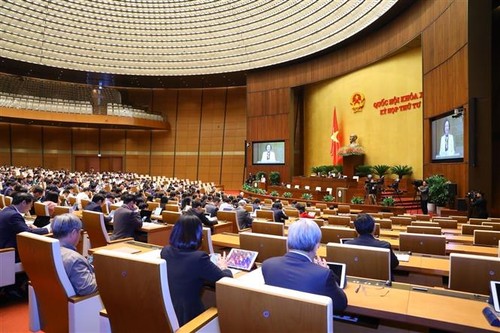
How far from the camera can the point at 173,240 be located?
7.68ft

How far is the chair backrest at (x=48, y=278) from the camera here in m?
2.49

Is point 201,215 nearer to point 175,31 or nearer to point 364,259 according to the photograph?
point 364,259

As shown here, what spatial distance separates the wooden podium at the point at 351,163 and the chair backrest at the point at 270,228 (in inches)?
484

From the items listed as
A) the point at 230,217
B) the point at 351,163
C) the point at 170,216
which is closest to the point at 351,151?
the point at 351,163

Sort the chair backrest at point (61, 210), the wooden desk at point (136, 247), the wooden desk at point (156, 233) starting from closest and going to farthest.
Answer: the wooden desk at point (136, 247)
the wooden desk at point (156, 233)
the chair backrest at point (61, 210)

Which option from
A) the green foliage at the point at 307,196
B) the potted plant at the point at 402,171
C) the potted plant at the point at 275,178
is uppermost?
the potted plant at the point at 402,171

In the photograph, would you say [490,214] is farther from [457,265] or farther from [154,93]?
[154,93]

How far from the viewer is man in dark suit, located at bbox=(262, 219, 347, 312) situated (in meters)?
1.90

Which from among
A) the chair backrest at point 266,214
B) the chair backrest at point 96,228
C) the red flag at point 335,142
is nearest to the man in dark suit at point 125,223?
the chair backrest at point 96,228

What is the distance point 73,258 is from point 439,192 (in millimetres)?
9971

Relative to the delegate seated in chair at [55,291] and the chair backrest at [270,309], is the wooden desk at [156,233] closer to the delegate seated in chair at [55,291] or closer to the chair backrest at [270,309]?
the delegate seated in chair at [55,291]

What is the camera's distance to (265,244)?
3.29 metres

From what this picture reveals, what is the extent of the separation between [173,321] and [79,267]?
1076 mm

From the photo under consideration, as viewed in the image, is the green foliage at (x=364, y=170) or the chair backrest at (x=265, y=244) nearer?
the chair backrest at (x=265, y=244)
